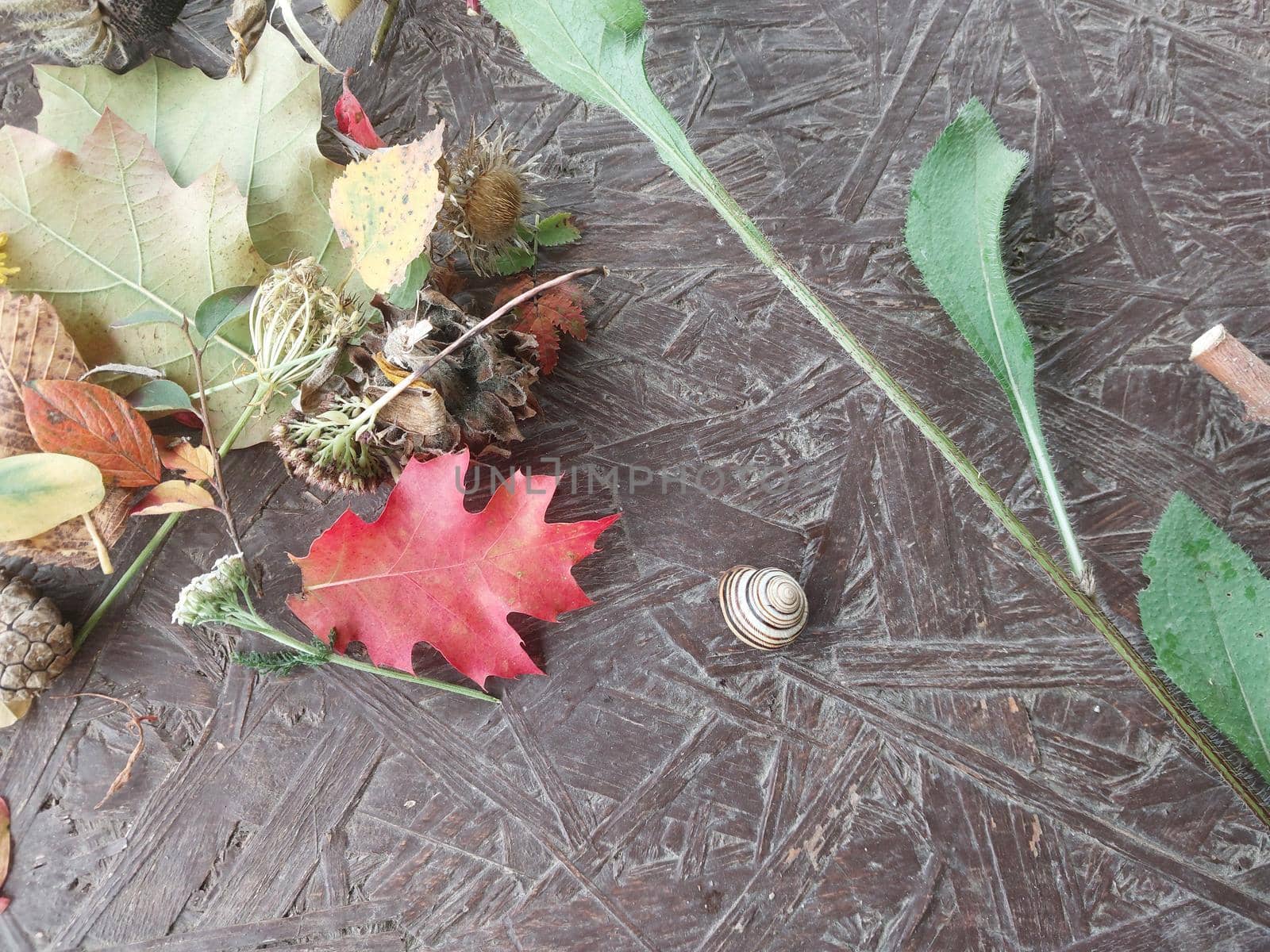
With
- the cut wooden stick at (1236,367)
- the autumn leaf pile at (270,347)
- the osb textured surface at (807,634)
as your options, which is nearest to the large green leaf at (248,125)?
the autumn leaf pile at (270,347)

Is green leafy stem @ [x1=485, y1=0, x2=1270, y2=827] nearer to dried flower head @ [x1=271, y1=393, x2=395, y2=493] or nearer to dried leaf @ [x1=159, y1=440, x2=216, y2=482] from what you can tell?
dried flower head @ [x1=271, y1=393, x2=395, y2=493]

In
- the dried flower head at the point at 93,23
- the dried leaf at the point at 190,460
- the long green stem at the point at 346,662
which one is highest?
the dried flower head at the point at 93,23

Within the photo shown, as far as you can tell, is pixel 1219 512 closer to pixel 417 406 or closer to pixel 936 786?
pixel 936 786

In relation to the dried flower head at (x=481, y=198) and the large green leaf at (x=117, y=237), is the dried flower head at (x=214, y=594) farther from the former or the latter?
Answer: the dried flower head at (x=481, y=198)

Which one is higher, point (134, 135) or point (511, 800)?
point (134, 135)

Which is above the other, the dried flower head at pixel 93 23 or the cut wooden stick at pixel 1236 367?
the dried flower head at pixel 93 23

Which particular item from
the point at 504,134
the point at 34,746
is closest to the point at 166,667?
the point at 34,746
